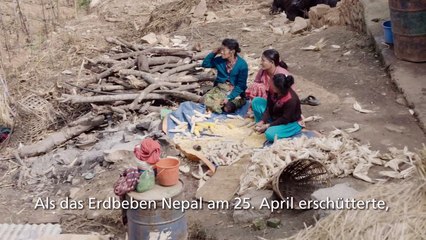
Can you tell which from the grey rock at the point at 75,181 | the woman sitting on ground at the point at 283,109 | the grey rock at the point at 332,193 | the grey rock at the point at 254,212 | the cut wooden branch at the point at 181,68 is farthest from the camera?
the cut wooden branch at the point at 181,68

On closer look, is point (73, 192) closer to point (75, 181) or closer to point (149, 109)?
point (75, 181)

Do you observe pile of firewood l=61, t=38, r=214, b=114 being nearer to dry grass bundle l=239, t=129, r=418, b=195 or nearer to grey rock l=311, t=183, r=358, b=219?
dry grass bundle l=239, t=129, r=418, b=195

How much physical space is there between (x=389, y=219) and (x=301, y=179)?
236 centimetres

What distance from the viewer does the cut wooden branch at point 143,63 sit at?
28.3 feet

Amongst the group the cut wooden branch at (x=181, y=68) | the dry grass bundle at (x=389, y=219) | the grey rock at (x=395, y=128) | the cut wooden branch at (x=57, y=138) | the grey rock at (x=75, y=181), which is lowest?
the grey rock at (x=395, y=128)

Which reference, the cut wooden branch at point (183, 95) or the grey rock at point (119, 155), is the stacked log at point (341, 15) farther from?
the grey rock at point (119, 155)

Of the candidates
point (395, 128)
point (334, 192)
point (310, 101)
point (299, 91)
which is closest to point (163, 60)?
point (299, 91)

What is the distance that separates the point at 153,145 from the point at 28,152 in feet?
9.41

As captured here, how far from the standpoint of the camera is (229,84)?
7.79m

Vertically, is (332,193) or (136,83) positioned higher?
(136,83)

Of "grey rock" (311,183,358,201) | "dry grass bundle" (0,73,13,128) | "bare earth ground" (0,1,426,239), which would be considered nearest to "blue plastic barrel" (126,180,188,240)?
"bare earth ground" (0,1,426,239)

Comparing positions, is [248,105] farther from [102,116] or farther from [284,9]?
[284,9]

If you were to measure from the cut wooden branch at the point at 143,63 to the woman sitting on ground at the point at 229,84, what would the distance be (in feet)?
4.15

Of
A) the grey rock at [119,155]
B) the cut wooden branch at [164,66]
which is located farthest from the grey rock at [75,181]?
the cut wooden branch at [164,66]
